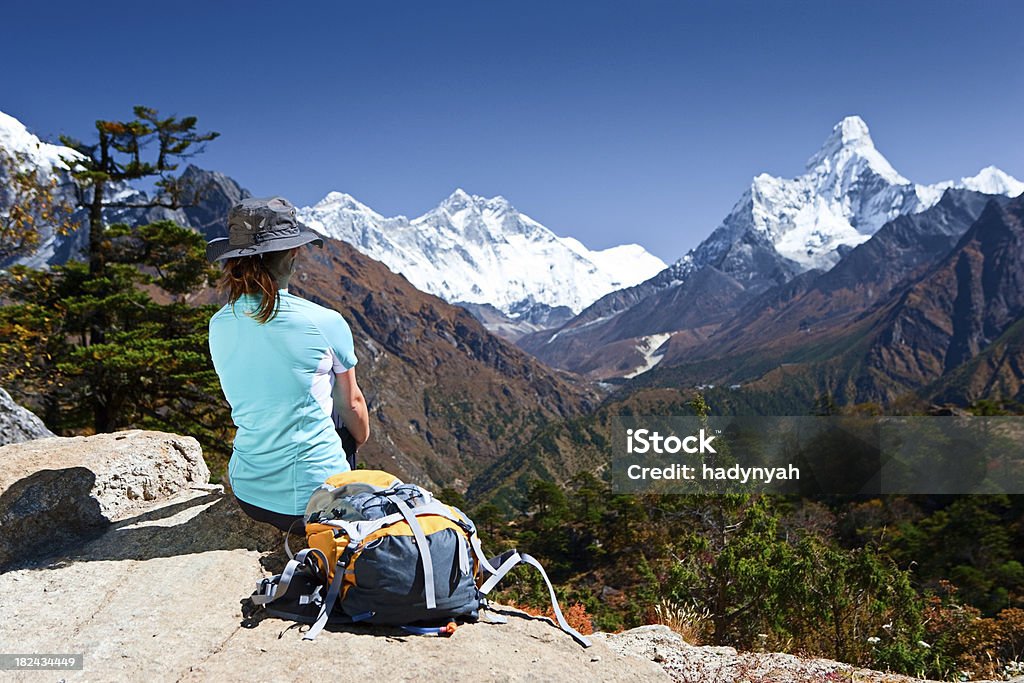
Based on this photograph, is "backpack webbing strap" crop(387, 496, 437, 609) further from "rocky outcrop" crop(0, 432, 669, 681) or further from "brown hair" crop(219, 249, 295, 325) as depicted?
"brown hair" crop(219, 249, 295, 325)

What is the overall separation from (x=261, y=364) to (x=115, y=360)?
15019 millimetres

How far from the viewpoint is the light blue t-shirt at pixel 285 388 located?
4.48m

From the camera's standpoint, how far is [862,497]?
7144 centimetres

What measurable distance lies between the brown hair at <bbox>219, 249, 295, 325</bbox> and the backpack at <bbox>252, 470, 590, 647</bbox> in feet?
4.29

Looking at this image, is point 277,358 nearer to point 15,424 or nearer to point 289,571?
point 289,571

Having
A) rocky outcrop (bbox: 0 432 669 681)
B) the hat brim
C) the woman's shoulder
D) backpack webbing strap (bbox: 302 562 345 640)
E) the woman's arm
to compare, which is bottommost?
rocky outcrop (bbox: 0 432 669 681)

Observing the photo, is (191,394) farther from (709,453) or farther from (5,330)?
(709,453)

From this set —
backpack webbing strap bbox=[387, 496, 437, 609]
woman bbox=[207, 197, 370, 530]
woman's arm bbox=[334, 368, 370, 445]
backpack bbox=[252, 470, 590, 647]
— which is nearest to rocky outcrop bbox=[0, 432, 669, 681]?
backpack bbox=[252, 470, 590, 647]

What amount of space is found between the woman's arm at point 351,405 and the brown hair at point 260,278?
2.38ft

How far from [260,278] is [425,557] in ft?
7.15

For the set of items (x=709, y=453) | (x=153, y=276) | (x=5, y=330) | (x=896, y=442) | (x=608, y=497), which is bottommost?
(x=608, y=497)

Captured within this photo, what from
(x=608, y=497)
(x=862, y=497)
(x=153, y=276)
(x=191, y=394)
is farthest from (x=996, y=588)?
(x=153, y=276)

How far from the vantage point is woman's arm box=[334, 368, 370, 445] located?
4.89 m

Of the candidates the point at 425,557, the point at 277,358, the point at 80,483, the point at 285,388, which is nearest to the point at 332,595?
the point at 425,557
